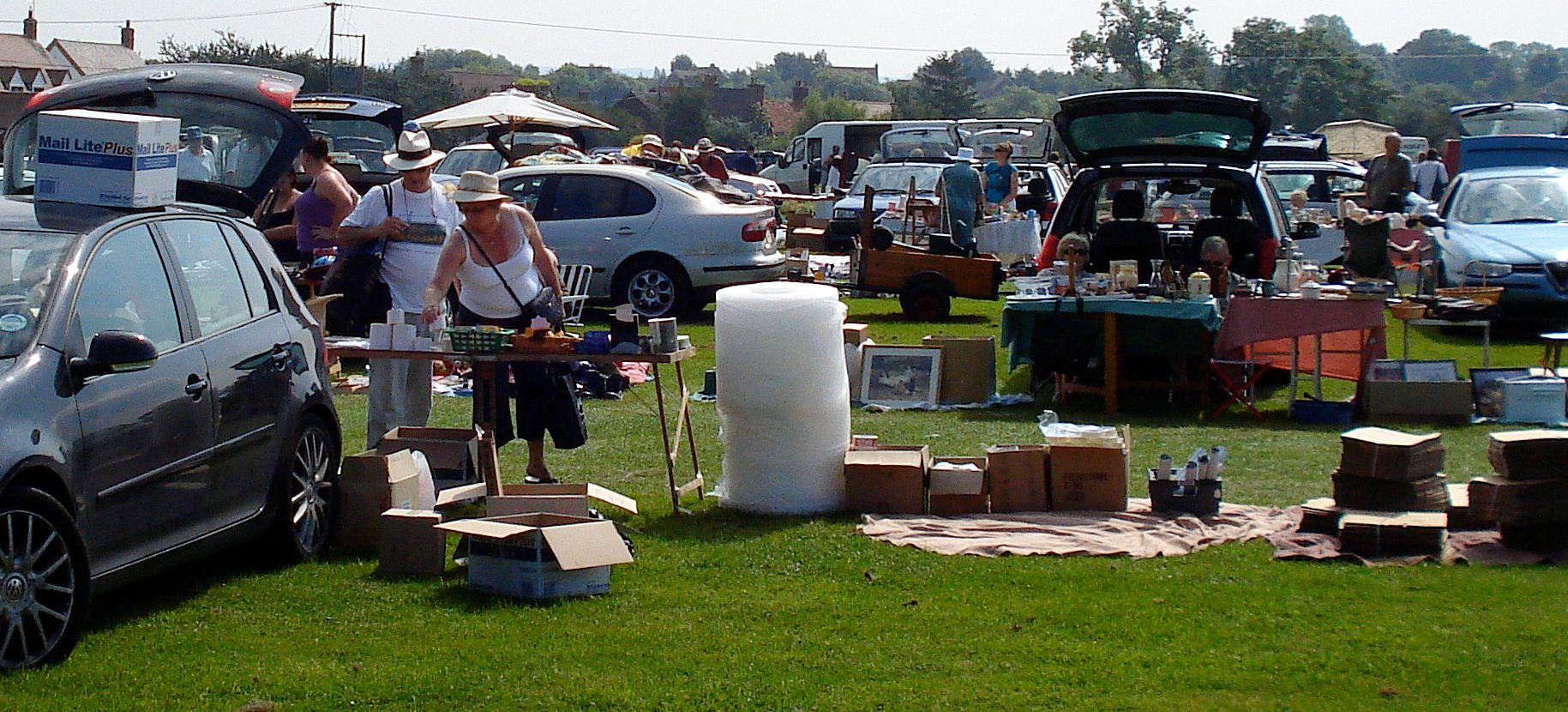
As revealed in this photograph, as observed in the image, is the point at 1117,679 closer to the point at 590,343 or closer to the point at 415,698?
the point at 415,698

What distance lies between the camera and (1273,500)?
871 cm

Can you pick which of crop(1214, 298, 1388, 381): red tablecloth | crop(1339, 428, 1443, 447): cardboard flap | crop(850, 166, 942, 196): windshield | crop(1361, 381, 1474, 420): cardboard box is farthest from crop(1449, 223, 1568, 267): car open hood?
crop(850, 166, 942, 196): windshield

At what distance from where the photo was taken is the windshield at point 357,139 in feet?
59.8

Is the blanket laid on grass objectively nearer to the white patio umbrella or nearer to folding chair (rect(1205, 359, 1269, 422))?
folding chair (rect(1205, 359, 1269, 422))

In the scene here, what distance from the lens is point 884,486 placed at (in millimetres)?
8148

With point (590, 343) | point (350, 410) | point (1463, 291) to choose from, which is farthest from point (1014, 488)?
point (1463, 291)

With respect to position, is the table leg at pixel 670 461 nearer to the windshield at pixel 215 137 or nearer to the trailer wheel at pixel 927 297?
the windshield at pixel 215 137

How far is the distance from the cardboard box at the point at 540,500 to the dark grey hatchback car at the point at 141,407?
771 mm

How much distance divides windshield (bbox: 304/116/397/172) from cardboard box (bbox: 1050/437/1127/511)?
11.7 meters

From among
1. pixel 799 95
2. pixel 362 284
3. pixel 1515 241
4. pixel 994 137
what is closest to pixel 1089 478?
pixel 362 284

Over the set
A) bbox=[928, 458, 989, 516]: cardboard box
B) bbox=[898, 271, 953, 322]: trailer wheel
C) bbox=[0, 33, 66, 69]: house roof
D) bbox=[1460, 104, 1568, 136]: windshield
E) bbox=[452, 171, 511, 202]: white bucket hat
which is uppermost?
bbox=[0, 33, 66, 69]: house roof

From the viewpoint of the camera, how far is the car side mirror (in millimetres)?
5559

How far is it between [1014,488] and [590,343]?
220 cm

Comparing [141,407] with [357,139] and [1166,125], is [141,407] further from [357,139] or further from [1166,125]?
[357,139]
